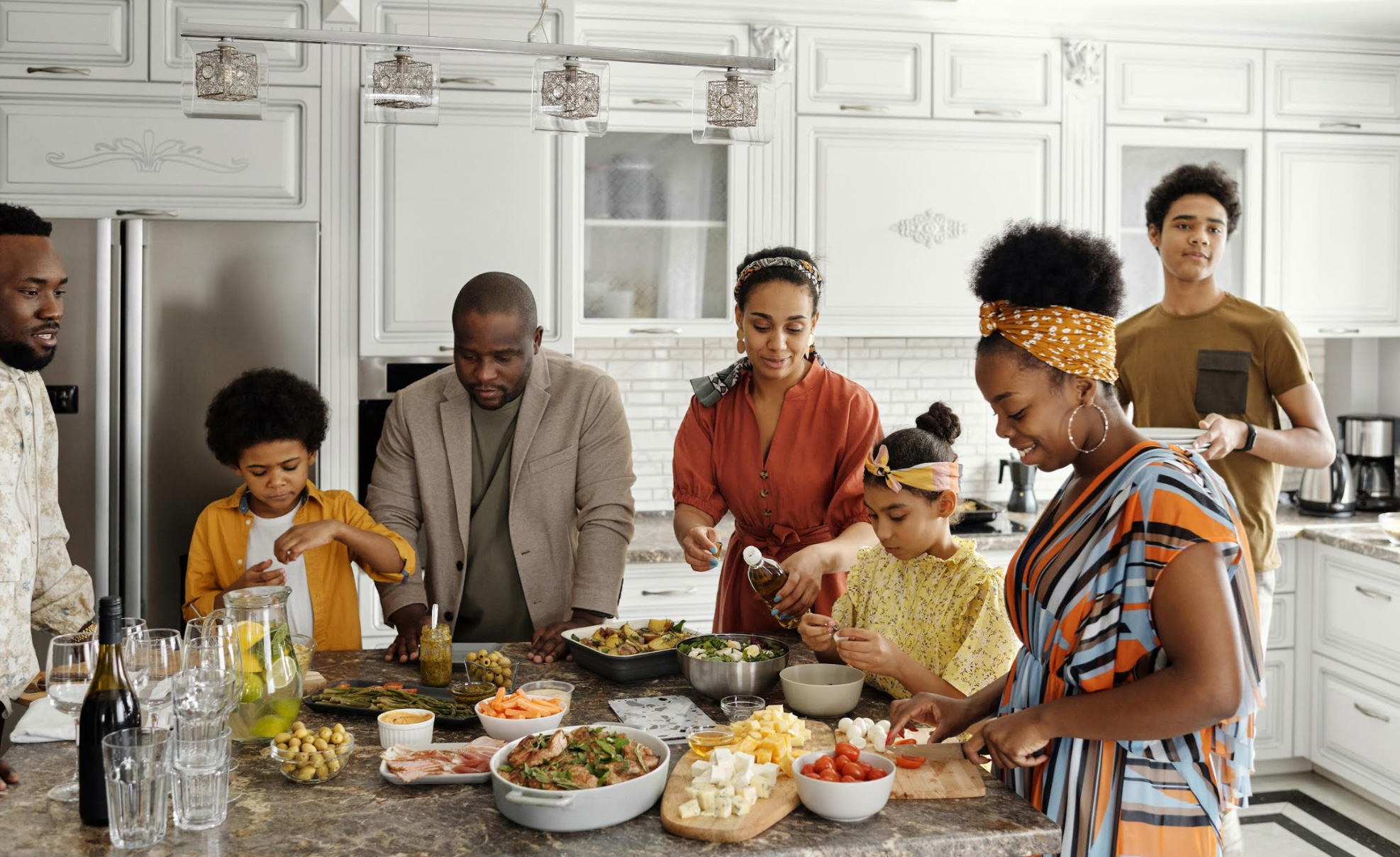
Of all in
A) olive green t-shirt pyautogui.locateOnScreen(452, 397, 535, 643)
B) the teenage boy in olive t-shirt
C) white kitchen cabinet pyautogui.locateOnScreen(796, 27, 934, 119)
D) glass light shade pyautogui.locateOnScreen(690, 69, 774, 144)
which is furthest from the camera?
white kitchen cabinet pyautogui.locateOnScreen(796, 27, 934, 119)

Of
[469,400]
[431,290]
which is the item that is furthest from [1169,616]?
[431,290]

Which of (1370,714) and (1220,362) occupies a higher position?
(1220,362)

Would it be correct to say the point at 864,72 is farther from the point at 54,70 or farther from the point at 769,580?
the point at 54,70

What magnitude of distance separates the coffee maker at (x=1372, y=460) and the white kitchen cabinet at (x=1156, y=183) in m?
0.68

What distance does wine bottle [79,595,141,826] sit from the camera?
143 cm

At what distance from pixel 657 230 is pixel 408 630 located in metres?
2.03

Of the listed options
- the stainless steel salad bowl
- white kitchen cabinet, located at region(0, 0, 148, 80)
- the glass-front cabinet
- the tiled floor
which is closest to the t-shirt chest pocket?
the tiled floor

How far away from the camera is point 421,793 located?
1.54 m

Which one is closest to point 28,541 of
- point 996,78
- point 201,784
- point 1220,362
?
point 201,784

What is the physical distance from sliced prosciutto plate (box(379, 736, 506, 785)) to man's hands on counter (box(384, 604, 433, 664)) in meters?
0.42

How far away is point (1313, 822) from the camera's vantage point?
3.74 m

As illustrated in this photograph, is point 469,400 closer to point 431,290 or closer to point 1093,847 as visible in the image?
point 431,290

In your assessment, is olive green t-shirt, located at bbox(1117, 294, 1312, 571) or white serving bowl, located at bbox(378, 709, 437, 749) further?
olive green t-shirt, located at bbox(1117, 294, 1312, 571)

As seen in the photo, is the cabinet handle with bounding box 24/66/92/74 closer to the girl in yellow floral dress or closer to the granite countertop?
the granite countertop
